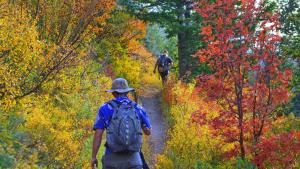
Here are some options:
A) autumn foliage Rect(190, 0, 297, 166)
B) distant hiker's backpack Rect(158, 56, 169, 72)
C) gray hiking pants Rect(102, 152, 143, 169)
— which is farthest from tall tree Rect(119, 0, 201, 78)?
gray hiking pants Rect(102, 152, 143, 169)

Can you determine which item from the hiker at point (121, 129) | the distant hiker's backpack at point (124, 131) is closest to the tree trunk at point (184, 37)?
the hiker at point (121, 129)

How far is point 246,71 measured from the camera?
7.77 metres

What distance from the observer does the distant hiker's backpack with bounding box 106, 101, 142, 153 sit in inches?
200

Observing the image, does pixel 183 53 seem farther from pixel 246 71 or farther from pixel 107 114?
pixel 107 114

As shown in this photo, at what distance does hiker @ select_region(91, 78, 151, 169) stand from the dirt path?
4.54 meters

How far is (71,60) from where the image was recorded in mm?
10336

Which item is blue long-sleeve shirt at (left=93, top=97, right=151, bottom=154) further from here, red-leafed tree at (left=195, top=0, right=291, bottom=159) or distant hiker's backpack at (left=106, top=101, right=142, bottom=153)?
red-leafed tree at (left=195, top=0, right=291, bottom=159)

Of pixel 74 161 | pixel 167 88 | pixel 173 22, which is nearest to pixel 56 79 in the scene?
pixel 74 161

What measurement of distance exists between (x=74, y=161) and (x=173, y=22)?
11.2 metres

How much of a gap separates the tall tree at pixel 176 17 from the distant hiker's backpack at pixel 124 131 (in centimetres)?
1299

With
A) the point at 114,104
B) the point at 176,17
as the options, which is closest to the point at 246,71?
the point at 114,104

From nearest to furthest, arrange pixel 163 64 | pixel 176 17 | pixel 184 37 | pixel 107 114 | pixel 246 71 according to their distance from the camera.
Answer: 1. pixel 107 114
2. pixel 246 71
3. pixel 163 64
4. pixel 184 37
5. pixel 176 17

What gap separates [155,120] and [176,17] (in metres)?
5.81

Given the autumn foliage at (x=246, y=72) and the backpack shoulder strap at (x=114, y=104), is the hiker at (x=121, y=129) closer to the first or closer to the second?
the backpack shoulder strap at (x=114, y=104)
